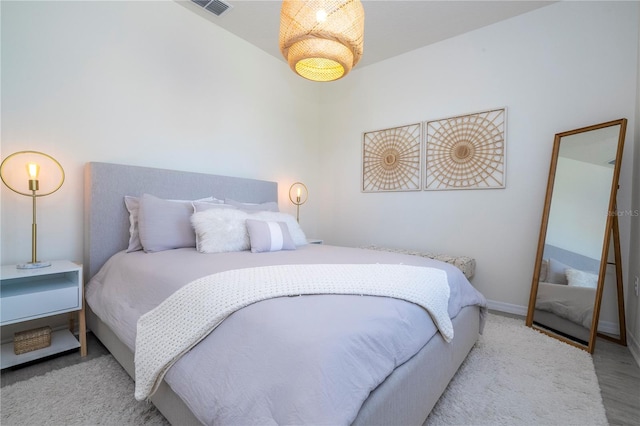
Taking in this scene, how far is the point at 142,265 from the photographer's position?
5.65 ft

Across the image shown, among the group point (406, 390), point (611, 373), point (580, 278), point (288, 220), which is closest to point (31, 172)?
point (288, 220)

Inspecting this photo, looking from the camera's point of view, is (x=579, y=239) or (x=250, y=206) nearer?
(x=579, y=239)

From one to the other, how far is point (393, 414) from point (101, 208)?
91.5 inches

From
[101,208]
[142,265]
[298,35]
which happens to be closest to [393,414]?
[142,265]

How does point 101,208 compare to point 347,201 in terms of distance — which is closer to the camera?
point 101,208

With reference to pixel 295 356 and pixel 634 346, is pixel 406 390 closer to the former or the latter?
pixel 295 356

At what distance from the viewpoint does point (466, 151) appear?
119 inches

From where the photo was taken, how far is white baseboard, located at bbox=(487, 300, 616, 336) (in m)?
2.29

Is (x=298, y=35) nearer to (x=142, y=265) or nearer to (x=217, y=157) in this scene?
(x=142, y=265)

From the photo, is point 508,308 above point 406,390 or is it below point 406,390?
below

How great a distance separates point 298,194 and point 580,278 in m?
2.84

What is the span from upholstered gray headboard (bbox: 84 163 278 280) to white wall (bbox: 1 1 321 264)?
0.16 metres

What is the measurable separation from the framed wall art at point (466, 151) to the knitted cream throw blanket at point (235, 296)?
190cm

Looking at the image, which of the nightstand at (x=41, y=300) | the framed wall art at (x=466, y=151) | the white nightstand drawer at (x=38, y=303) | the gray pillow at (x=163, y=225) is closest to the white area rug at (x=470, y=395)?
the nightstand at (x=41, y=300)
